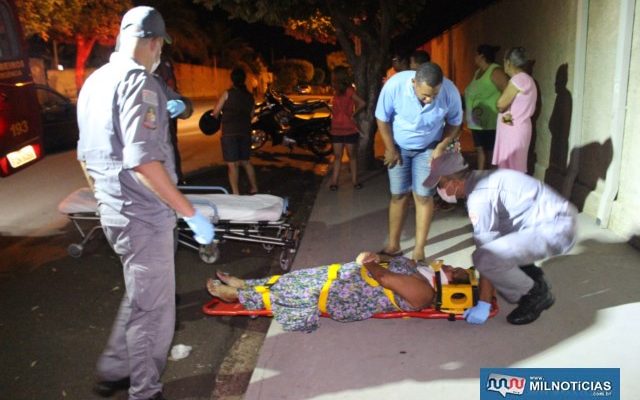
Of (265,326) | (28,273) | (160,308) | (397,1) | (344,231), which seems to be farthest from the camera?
(397,1)

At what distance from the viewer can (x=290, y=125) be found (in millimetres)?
12383

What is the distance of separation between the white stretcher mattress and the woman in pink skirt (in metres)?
2.35

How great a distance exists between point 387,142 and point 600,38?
268cm

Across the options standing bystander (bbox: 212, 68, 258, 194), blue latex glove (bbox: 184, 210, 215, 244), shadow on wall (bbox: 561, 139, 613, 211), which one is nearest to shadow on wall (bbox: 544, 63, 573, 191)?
shadow on wall (bbox: 561, 139, 613, 211)

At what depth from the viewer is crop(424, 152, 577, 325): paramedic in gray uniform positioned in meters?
3.51

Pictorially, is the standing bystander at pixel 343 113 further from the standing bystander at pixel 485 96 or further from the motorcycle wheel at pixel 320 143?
the motorcycle wheel at pixel 320 143

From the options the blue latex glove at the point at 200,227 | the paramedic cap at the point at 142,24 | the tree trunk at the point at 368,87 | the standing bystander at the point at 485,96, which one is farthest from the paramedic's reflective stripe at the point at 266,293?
the tree trunk at the point at 368,87

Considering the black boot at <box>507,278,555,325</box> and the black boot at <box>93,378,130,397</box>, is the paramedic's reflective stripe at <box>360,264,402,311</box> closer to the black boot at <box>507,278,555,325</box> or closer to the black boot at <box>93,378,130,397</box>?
the black boot at <box>507,278,555,325</box>

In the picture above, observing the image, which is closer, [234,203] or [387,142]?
[387,142]

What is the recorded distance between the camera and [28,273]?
5.36 m

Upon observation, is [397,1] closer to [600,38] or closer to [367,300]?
[600,38]

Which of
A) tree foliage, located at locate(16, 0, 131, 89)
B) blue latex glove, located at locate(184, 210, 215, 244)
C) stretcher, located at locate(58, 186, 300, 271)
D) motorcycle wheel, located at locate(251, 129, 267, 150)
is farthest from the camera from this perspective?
tree foliage, located at locate(16, 0, 131, 89)

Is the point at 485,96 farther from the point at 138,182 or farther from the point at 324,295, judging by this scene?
the point at 138,182

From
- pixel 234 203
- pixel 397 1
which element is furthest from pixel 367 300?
pixel 397 1
